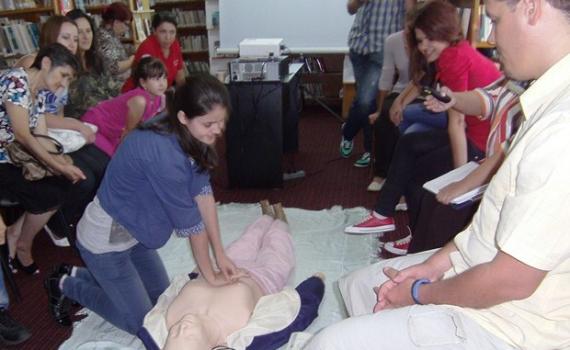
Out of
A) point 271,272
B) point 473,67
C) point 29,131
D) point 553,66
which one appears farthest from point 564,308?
point 29,131

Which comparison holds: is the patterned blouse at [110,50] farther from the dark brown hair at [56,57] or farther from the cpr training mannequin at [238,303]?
the cpr training mannequin at [238,303]

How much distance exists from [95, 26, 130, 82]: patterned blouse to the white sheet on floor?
144 cm

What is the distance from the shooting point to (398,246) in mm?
2426

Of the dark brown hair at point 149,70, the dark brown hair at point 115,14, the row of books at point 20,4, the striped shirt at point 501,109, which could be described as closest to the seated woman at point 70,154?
the dark brown hair at point 149,70

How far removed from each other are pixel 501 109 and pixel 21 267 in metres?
2.25

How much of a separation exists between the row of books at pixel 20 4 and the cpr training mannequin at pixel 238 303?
10.9 ft

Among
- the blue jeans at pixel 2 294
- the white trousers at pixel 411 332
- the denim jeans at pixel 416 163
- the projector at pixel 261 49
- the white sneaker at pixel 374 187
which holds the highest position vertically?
the projector at pixel 261 49

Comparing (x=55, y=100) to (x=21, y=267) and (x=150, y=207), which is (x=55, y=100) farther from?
(x=150, y=207)

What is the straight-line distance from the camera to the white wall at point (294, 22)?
17.4ft

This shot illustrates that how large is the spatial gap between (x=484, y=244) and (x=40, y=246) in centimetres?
Result: 237

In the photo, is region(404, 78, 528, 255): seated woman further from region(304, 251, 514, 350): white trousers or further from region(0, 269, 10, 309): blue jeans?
region(0, 269, 10, 309): blue jeans

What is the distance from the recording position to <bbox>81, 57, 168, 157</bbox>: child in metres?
2.78

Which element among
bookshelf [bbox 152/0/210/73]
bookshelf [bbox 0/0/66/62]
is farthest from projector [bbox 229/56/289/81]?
bookshelf [bbox 152/0/210/73]

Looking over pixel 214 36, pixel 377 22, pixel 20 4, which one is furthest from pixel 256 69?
pixel 214 36
